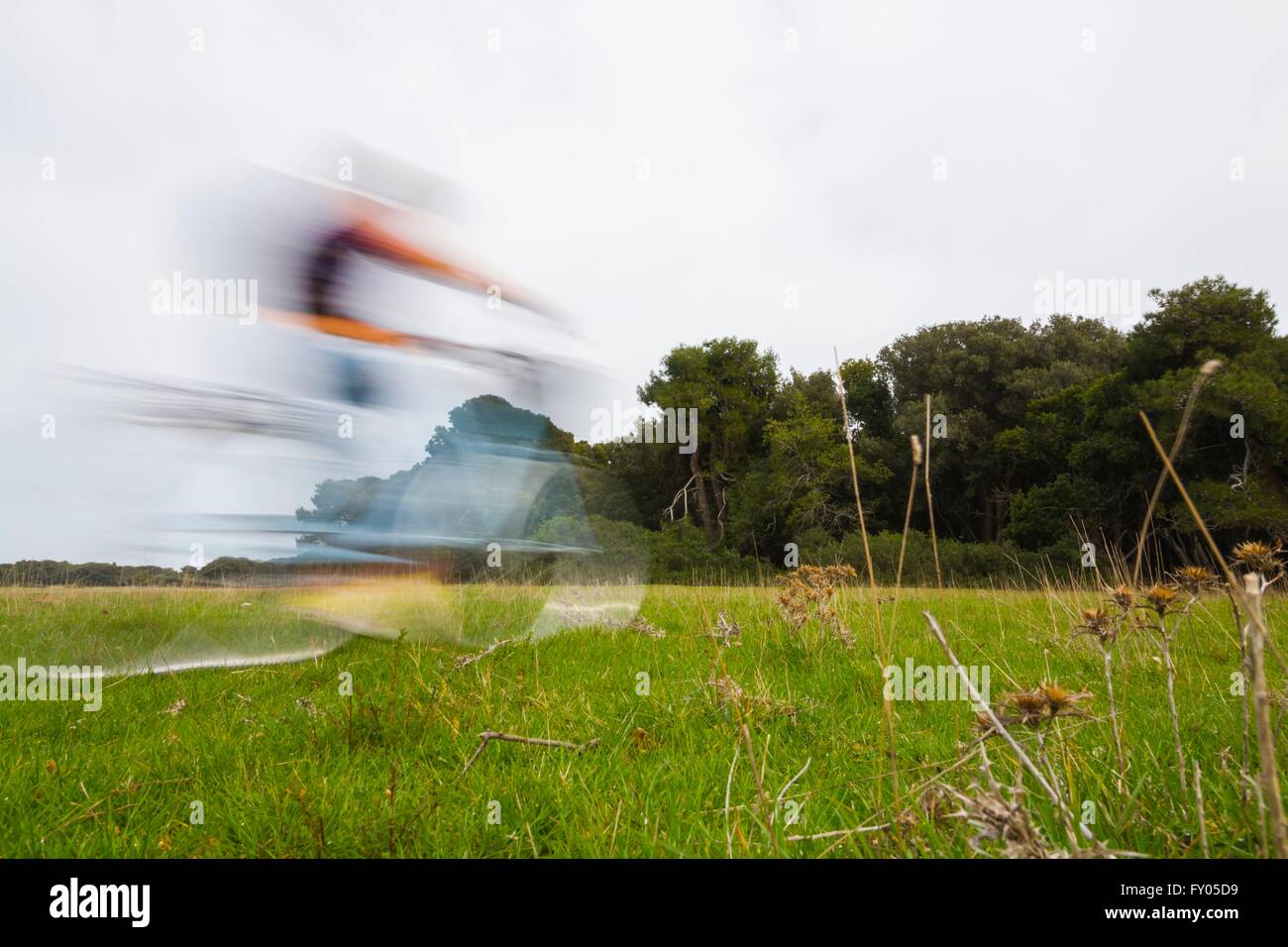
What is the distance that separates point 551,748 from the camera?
7.00 feet

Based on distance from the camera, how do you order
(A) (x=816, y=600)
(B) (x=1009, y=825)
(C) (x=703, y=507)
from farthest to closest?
1. (C) (x=703, y=507)
2. (A) (x=816, y=600)
3. (B) (x=1009, y=825)

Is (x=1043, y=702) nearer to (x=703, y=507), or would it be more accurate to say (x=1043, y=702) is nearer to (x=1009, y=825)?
(x=1009, y=825)

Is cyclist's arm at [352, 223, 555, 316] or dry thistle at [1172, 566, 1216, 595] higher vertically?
cyclist's arm at [352, 223, 555, 316]

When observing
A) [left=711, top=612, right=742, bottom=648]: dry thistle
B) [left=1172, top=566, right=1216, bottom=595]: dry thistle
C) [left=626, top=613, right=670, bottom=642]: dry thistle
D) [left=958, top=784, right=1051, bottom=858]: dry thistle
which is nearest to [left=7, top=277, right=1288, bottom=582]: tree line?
[left=626, top=613, right=670, bottom=642]: dry thistle

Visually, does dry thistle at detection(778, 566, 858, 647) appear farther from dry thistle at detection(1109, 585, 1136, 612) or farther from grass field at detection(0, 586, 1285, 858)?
dry thistle at detection(1109, 585, 1136, 612)

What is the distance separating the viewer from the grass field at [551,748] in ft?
4.84

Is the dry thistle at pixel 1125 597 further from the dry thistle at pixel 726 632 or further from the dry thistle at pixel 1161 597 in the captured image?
the dry thistle at pixel 726 632

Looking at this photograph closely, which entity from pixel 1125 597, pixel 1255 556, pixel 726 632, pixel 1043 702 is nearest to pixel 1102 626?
pixel 1125 597

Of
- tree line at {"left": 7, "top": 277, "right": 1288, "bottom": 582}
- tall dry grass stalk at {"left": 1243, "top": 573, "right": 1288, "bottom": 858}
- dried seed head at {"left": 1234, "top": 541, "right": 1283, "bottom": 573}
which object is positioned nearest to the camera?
tall dry grass stalk at {"left": 1243, "top": 573, "right": 1288, "bottom": 858}

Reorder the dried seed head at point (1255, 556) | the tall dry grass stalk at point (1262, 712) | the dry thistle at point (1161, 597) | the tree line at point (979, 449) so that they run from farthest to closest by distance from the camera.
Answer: the tree line at point (979, 449), the dried seed head at point (1255, 556), the dry thistle at point (1161, 597), the tall dry grass stalk at point (1262, 712)

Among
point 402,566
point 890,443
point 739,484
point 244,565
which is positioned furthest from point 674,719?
point 890,443

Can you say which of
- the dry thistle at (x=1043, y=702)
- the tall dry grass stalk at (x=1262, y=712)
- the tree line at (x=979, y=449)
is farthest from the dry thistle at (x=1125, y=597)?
the tree line at (x=979, y=449)

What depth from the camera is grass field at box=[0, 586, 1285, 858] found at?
1.48 meters

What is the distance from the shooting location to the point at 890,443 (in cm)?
2555
